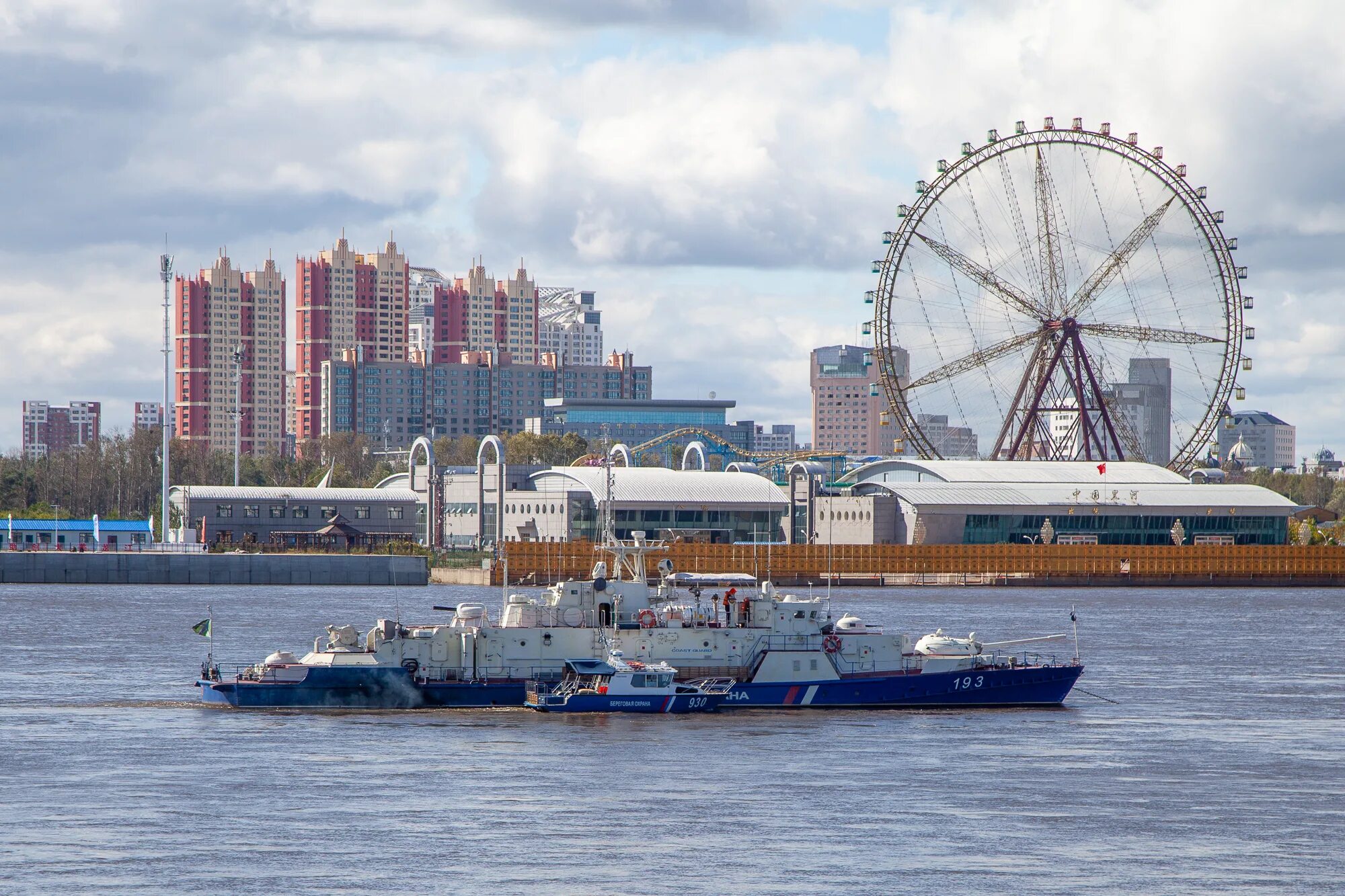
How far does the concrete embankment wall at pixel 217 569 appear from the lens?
153625 mm

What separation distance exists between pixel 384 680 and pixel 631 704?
8880 millimetres

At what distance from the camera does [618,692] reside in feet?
216

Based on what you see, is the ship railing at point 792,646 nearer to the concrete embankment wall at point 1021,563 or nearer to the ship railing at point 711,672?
the ship railing at point 711,672

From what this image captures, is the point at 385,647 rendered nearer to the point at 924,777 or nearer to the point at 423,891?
the point at 924,777

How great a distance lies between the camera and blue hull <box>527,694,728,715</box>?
65.5 meters

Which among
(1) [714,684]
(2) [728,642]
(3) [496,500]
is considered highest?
(3) [496,500]

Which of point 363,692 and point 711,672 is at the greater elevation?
point 711,672

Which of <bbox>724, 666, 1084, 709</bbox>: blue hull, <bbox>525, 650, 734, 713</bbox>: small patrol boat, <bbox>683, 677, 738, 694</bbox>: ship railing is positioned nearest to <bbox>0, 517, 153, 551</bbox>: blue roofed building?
<bbox>525, 650, 734, 713</bbox>: small patrol boat

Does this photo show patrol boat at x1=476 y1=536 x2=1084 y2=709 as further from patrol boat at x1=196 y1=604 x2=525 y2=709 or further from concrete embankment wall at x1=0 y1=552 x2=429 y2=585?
concrete embankment wall at x1=0 y1=552 x2=429 y2=585

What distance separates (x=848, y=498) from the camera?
17712 centimetres

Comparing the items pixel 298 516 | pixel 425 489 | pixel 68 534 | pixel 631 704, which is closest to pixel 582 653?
pixel 631 704

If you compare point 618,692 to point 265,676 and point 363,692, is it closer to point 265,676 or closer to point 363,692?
point 363,692

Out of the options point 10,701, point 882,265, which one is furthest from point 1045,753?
point 882,265

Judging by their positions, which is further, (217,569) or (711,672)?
(217,569)
